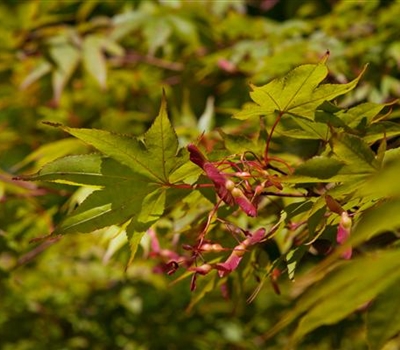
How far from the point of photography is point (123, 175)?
2.19 ft

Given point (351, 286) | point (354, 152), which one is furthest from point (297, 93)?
point (351, 286)

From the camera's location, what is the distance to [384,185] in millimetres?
381

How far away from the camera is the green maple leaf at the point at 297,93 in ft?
2.12

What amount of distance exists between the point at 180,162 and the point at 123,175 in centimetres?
5

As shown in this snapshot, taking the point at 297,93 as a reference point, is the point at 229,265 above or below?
below

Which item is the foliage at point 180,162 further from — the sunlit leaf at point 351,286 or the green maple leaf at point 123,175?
the sunlit leaf at point 351,286

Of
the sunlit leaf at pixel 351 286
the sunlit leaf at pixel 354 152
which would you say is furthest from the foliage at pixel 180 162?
the sunlit leaf at pixel 351 286

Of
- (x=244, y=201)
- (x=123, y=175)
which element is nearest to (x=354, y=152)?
(x=244, y=201)

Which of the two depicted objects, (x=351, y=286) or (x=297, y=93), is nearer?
(x=351, y=286)

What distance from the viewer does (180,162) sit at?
659 millimetres

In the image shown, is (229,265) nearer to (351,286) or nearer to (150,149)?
(150,149)

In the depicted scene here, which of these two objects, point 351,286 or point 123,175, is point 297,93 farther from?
point 351,286

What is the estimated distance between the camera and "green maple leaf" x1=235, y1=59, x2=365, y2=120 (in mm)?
646

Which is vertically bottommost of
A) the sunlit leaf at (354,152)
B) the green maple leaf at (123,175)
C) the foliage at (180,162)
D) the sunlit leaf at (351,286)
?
the foliage at (180,162)
